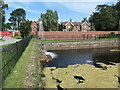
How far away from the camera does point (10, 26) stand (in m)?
82.4

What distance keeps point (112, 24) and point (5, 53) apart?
51808 millimetres

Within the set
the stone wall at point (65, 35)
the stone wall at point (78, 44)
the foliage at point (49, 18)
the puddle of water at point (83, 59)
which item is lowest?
the puddle of water at point (83, 59)

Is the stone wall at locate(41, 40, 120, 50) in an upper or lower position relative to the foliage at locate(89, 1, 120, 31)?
lower

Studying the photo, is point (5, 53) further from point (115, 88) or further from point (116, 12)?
point (116, 12)

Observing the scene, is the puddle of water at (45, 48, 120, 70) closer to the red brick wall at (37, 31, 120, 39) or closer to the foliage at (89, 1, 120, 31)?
the red brick wall at (37, 31, 120, 39)

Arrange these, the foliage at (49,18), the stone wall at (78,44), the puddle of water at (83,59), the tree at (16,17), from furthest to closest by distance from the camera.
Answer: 1. the tree at (16,17)
2. the foliage at (49,18)
3. the stone wall at (78,44)
4. the puddle of water at (83,59)

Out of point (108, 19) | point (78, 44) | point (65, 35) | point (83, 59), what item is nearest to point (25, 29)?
point (65, 35)

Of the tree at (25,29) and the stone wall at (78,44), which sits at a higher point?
the tree at (25,29)

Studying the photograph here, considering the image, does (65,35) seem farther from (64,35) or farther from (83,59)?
(83,59)

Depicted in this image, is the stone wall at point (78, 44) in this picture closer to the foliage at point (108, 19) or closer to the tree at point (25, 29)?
the tree at point (25, 29)

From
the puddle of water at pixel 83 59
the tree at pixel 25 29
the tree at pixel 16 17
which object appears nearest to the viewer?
the puddle of water at pixel 83 59

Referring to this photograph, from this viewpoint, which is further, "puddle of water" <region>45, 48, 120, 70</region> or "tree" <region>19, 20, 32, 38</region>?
"tree" <region>19, 20, 32, 38</region>

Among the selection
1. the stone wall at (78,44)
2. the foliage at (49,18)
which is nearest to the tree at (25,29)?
the foliage at (49,18)

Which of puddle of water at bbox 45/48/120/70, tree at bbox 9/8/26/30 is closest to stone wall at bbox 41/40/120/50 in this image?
puddle of water at bbox 45/48/120/70
